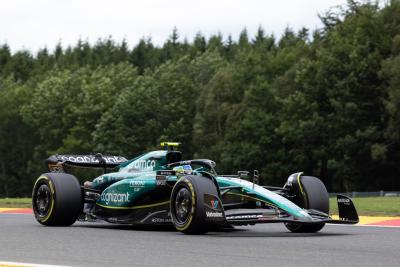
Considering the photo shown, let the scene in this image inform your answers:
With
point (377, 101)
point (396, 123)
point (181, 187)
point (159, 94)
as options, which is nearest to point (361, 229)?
point (181, 187)

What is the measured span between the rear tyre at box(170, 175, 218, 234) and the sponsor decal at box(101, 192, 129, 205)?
5.04 feet

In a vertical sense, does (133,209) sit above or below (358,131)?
below

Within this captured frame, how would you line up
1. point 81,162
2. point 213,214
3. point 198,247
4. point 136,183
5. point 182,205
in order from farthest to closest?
point 81,162 < point 136,183 < point 182,205 < point 213,214 < point 198,247

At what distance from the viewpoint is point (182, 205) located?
42.3 ft

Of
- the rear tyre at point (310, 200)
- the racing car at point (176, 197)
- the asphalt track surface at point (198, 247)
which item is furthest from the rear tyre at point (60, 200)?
the rear tyre at point (310, 200)

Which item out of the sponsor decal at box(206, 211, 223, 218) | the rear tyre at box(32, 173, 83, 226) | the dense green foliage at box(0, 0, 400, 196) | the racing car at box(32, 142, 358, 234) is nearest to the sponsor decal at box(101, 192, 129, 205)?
the racing car at box(32, 142, 358, 234)

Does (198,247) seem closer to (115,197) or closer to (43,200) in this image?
(115,197)

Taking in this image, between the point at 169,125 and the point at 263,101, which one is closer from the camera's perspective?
the point at 263,101

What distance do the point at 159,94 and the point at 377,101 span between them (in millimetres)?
29683

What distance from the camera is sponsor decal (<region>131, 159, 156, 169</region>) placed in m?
14.8

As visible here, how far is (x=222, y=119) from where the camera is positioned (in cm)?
8288

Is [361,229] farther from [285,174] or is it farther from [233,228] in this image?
[285,174]

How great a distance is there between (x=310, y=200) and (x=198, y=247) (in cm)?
312

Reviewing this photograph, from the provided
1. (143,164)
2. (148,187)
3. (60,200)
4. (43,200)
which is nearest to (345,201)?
(148,187)
